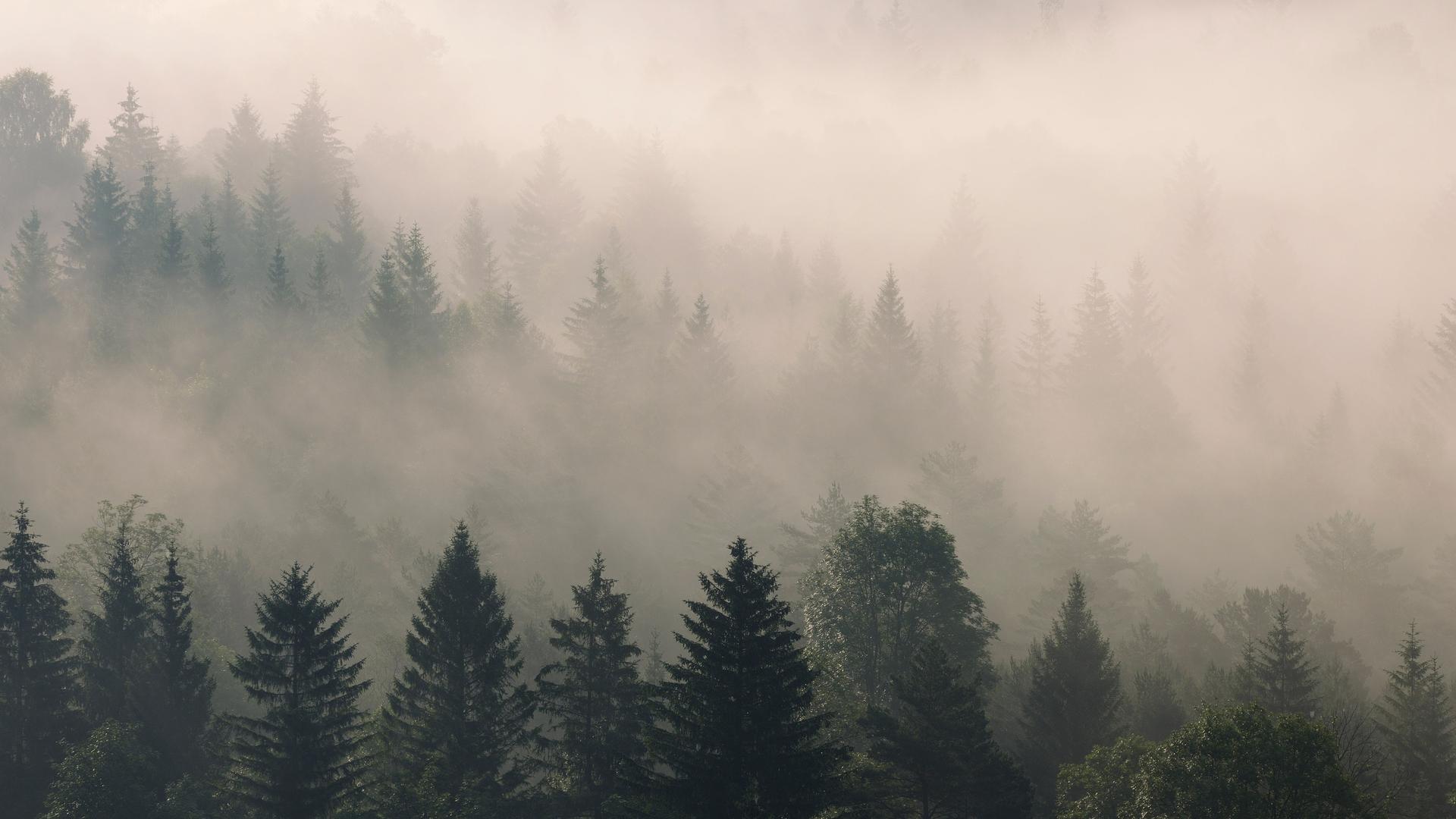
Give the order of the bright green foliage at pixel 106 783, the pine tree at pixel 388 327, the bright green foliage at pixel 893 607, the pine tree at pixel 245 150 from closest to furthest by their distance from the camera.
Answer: the bright green foliage at pixel 106 783
the bright green foliage at pixel 893 607
the pine tree at pixel 388 327
the pine tree at pixel 245 150

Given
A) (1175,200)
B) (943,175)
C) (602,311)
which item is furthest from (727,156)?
(602,311)

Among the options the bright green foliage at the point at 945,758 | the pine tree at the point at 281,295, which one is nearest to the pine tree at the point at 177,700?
the bright green foliage at the point at 945,758

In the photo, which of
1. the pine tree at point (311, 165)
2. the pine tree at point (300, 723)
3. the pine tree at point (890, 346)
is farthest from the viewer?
the pine tree at point (311, 165)

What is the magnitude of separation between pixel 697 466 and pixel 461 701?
193ft

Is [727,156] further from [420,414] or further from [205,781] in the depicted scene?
[205,781]

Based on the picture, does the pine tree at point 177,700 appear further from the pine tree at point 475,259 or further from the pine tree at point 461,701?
the pine tree at point 475,259

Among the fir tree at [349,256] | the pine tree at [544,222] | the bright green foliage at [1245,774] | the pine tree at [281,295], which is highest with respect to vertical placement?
the pine tree at [544,222]

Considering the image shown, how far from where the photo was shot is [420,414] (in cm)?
9925

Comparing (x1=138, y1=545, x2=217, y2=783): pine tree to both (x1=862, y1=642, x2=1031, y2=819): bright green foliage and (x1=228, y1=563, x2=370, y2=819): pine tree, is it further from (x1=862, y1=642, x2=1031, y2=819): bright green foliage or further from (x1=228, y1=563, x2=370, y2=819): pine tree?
(x1=862, y1=642, x2=1031, y2=819): bright green foliage

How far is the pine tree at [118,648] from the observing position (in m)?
51.7

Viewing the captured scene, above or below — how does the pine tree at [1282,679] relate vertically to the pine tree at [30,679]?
below

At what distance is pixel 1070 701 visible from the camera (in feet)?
168

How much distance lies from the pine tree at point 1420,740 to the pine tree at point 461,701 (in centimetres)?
3673

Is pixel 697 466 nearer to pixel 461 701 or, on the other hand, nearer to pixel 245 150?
pixel 461 701
